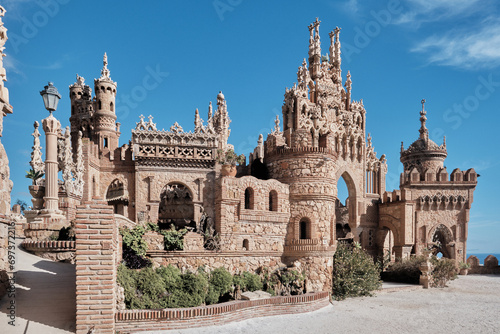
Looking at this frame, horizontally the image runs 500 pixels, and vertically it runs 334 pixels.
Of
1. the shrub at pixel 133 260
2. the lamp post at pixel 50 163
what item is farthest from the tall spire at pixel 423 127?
the lamp post at pixel 50 163

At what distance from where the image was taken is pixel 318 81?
3397cm

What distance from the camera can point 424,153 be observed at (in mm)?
37875

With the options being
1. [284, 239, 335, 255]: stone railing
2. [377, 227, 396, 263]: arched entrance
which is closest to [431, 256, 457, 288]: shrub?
[377, 227, 396, 263]: arched entrance

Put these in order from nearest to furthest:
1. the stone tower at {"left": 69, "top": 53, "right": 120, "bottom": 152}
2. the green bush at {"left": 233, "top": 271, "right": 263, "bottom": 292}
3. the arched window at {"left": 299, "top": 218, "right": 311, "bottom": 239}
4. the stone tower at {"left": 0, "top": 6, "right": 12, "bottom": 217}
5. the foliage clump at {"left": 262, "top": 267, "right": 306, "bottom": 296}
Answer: the stone tower at {"left": 0, "top": 6, "right": 12, "bottom": 217} → the green bush at {"left": 233, "top": 271, "right": 263, "bottom": 292} → the foliage clump at {"left": 262, "top": 267, "right": 306, "bottom": 296} → the arched window at {"left": 299, "top": 218, "right": 311, "bottom": 239} → the stone tower at {"left": 69, "top": 53, "right": 120, "bottom": 152}

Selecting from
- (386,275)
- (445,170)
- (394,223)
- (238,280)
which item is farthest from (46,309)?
(445,170)

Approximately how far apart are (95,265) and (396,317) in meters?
13.0

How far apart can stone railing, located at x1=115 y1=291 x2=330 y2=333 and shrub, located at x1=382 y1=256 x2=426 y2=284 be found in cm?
1270

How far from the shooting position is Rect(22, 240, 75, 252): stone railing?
43.8 feet

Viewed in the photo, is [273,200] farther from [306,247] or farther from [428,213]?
[428,213]

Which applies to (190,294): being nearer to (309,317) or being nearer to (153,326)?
(153,326)

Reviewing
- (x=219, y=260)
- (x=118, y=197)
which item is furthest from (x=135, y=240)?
(x=118, y=197)

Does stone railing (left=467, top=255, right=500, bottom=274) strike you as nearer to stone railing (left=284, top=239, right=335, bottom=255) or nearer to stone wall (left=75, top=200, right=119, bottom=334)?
stone railing (left=284, top=239, right=335, bottom=255)

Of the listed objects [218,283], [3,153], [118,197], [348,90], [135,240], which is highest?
[348,90]

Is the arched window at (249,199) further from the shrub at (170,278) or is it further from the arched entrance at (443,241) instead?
the arched entrance at (443,241)
